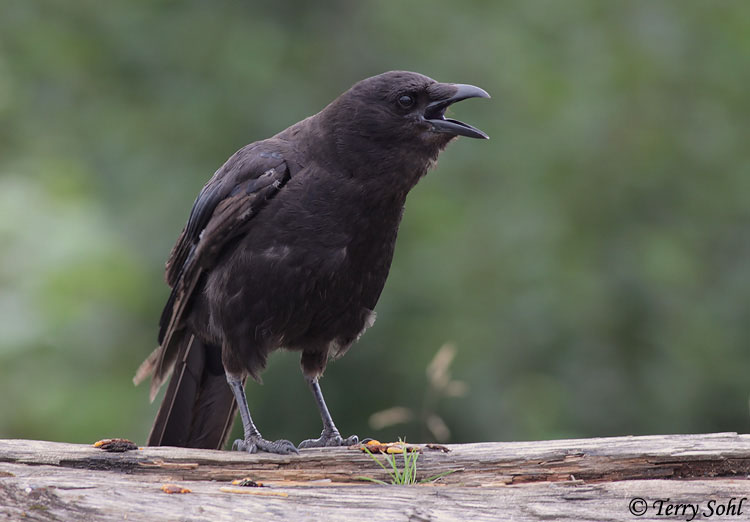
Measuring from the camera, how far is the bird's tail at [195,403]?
5258mm

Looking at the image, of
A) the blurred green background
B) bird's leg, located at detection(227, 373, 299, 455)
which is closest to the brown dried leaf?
bird's leg, located at detection(227, 373, 299, 455)

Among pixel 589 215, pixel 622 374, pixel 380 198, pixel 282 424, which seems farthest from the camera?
pixel 589 215

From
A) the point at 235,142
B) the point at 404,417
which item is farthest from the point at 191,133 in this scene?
the point at 404,417

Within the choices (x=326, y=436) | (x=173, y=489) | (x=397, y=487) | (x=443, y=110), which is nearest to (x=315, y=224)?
(x=443, y=110)

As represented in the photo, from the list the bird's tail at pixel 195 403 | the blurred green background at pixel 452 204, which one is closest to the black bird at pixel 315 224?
the bird's tail at pixel 195 403

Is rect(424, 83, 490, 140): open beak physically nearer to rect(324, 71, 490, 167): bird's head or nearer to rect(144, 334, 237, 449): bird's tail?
rect(324, 71, 490, 167): bird's head

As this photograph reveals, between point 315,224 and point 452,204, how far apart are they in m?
3.41

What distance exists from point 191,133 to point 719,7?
473 centimetres

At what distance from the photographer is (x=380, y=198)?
185 inches

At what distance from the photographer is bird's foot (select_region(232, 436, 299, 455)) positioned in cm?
444

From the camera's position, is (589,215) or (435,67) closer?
(589,215)

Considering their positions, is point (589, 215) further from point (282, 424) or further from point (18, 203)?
point (18, 203)

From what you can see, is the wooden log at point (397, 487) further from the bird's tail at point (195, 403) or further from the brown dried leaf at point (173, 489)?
the bird's tail at point (195, 403)

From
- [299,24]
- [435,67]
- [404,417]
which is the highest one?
[299,24]
